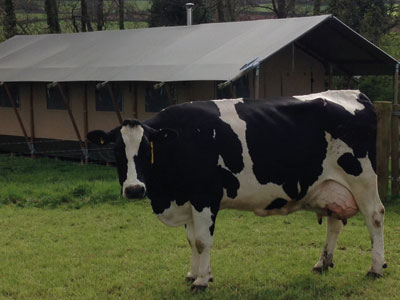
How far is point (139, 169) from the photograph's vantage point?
17.3 feet

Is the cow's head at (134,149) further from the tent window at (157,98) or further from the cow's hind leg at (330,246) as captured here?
the tent window at (157,98)

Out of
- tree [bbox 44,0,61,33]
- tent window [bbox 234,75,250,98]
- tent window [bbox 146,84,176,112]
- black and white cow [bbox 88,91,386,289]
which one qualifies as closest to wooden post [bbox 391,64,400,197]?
black and white cow [bbox 88,91,386,289]

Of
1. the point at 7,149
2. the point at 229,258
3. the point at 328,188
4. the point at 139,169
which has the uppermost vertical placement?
the point at 139,169

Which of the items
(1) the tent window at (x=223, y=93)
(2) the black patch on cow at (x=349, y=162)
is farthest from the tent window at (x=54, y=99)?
(2) the black patch on cow at (x=349, y=162)

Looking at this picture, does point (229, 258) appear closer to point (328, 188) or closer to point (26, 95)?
point (328, 188)

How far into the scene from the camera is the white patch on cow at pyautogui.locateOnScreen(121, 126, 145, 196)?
520cm

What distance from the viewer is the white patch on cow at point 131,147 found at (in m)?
5.20

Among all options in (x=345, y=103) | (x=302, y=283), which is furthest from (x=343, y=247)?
(x=345, y=103)

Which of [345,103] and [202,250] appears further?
[345,103]

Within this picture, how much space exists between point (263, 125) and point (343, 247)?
2126 mm

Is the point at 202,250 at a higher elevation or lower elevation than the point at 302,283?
higher

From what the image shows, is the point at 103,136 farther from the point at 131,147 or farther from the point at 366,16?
the point at 366,16

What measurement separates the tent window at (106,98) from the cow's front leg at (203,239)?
36.1 ft

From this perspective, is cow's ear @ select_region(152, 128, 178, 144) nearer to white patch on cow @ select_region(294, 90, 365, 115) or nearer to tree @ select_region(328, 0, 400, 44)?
white patch on cow @ select_region(294, 90, 365, 115)
